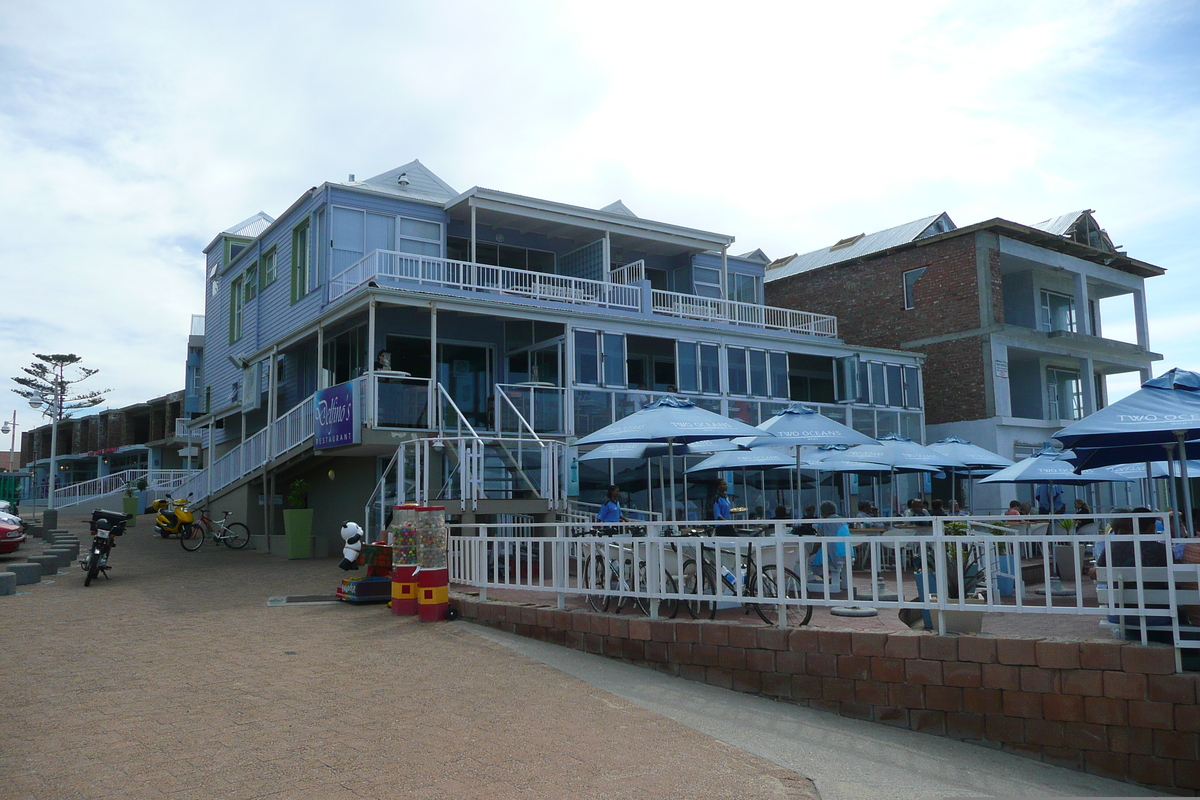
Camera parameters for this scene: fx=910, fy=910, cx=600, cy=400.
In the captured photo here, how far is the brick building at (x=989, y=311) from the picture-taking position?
83.9ft

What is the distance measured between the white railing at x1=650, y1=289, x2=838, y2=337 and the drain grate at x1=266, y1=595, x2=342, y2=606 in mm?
11928

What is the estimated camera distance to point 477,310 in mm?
17516

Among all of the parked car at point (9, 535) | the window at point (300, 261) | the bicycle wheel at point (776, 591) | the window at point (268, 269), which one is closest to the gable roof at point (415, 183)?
the window at point (300, 261)

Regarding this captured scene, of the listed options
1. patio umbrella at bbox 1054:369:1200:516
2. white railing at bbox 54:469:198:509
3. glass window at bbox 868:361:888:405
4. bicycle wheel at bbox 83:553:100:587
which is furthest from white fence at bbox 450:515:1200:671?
white railing at bbox 54:469:198:509

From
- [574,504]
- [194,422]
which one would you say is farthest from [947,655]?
[194,422]

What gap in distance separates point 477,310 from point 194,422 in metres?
15.2

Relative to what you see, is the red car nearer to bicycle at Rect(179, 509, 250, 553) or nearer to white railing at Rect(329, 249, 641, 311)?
bicycle at Rect(179, 509, 250, 553)

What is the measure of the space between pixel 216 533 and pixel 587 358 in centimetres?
892

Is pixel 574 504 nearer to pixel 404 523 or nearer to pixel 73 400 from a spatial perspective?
pixel 404 523

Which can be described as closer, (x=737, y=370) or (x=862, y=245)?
(x=737, y=370)

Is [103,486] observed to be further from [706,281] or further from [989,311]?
[989,311]

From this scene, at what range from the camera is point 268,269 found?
24.4 meters

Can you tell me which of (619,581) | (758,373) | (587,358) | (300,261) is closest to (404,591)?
(619,581)

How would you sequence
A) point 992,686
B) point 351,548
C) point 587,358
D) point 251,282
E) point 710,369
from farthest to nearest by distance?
point 251,282 → point 710,369 → point 587,358 → point 351,548 → point 992,686
